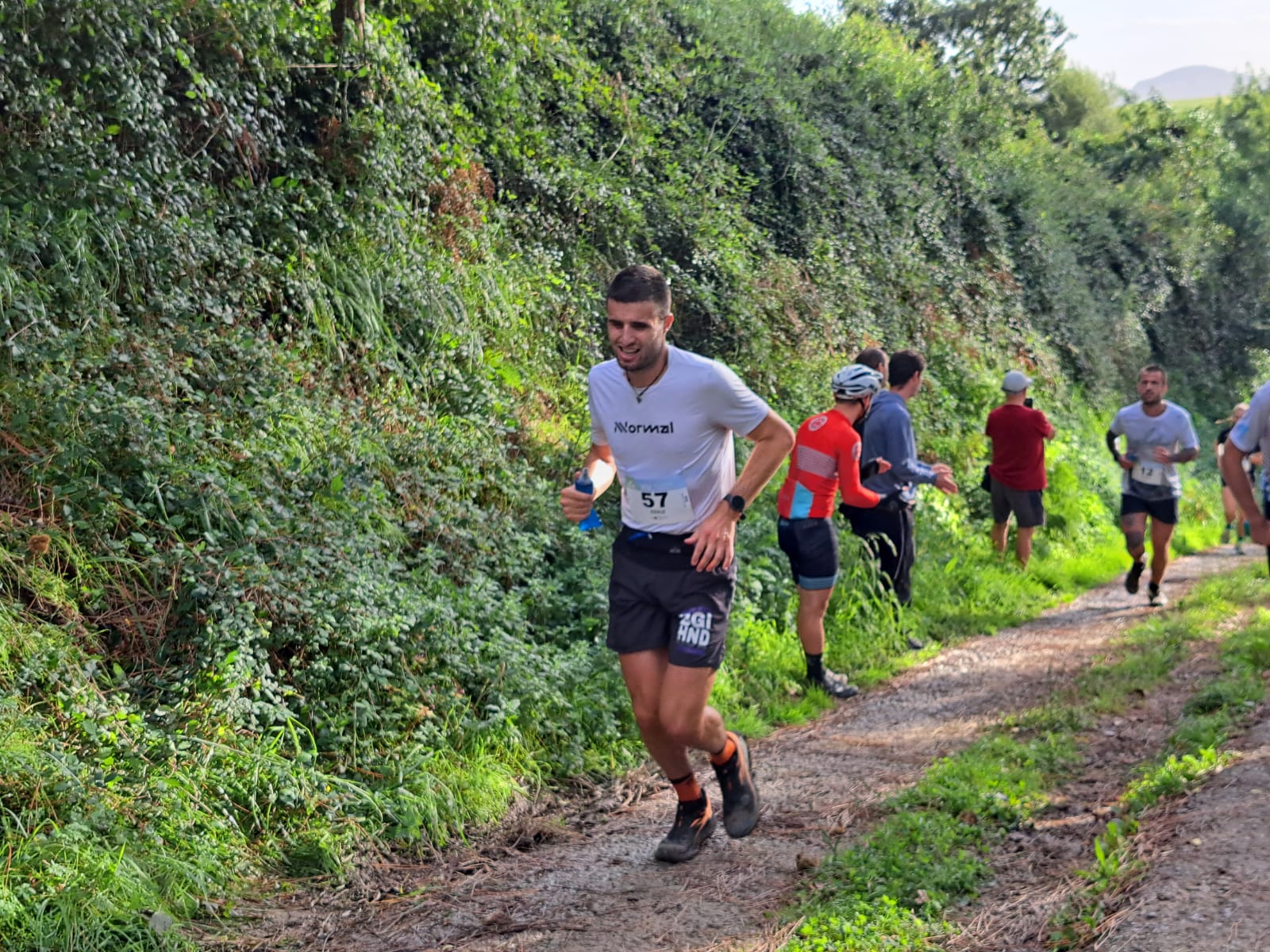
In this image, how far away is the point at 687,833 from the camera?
5035 mm

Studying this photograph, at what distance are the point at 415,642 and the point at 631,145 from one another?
8.24 meters

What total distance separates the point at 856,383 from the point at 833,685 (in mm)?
2011

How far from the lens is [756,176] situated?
1545 centimetres

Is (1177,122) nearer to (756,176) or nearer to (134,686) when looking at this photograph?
(756,176)

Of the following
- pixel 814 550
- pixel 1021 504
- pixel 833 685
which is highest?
pixel 814 550

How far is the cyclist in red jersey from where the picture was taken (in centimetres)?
759

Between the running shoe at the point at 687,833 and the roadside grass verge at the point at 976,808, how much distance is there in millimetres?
610

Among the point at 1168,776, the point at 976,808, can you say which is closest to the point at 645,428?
the point at 976,808

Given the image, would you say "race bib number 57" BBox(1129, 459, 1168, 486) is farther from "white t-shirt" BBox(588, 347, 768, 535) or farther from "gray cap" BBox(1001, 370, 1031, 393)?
"white t-shirt" BBox(588, 347, 768, 535)

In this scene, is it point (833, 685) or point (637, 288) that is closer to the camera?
point (637, 288)

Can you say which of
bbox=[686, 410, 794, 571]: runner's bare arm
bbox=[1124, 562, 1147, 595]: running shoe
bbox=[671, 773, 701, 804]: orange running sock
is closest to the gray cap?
bbox=[1124, 562, 1147, 595]: running shoe

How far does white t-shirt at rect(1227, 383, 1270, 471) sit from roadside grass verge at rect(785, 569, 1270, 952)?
1.44 metres

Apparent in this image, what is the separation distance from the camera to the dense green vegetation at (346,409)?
492 cm

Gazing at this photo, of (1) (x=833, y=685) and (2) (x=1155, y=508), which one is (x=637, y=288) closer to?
(1) (x=833, y=685)
